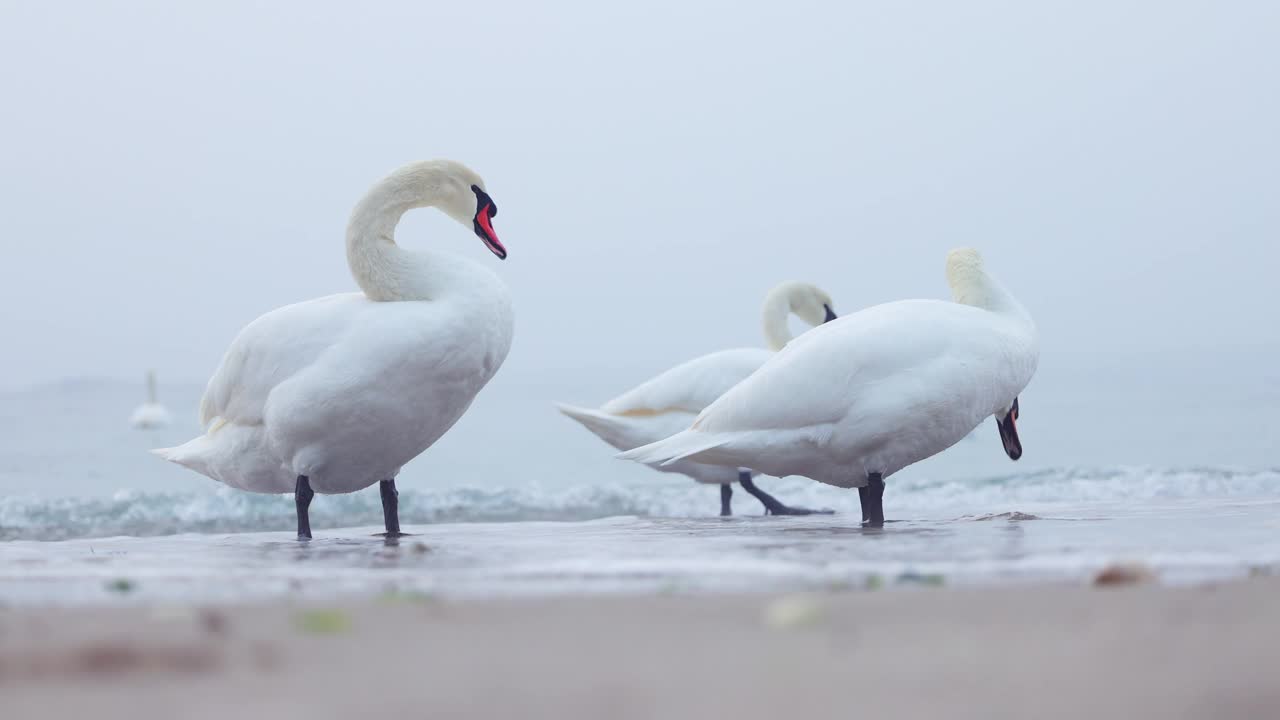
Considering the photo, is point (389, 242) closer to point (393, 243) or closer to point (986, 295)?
point (393, 243)

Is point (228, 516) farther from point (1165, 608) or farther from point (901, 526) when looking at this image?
point (1165, 608)

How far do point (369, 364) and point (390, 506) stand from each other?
119cm

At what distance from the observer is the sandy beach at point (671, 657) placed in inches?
80.9

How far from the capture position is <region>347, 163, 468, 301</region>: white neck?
24.0ft

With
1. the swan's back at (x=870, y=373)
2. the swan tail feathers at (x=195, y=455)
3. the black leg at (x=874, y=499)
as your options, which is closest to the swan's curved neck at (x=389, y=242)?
the swan tail feathers at (x=195, y=455)

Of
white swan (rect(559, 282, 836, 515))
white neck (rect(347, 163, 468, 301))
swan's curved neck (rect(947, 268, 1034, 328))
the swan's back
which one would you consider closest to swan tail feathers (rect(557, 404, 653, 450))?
white swan (rect(559, 282, 836, 515))

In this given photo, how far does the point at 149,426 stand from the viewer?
2655cm

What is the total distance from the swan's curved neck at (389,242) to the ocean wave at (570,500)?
5973 millimetres

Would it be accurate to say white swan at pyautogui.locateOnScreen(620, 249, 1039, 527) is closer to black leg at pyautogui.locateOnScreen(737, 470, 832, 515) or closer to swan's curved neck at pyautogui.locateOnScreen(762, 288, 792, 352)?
black leg at pyautogui.locateOnScreen(737, 470, 832, 515)

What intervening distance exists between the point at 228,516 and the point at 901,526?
9816 mm

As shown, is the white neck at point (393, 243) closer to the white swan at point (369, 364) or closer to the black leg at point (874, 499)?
the white swan at point (369, 364)

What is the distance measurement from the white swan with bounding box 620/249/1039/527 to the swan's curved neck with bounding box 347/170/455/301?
149 centimetres

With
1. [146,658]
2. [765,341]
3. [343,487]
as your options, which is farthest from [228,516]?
[146,658]

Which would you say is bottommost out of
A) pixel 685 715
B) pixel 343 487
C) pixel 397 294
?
pixel 685 715
